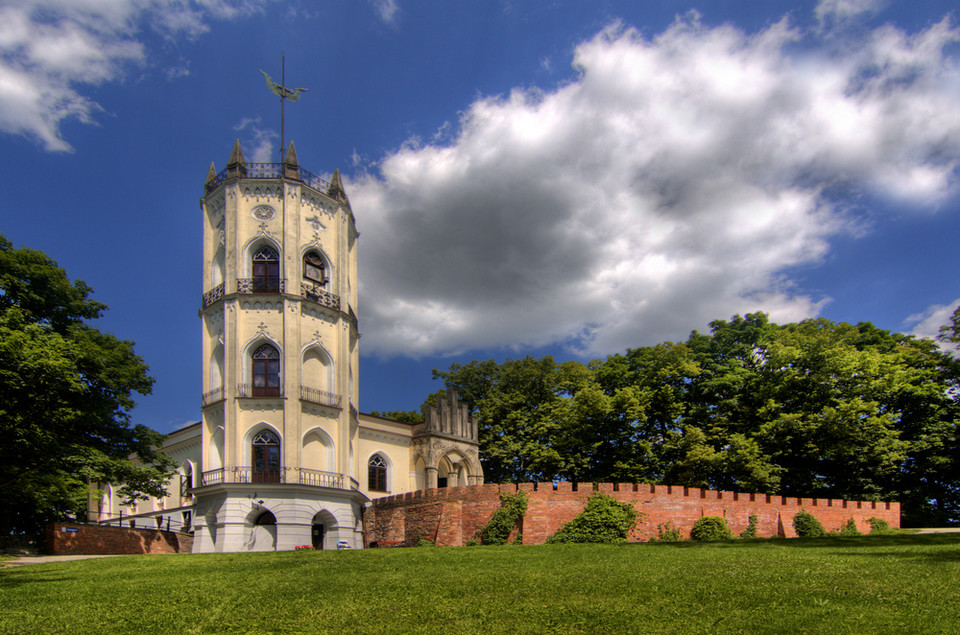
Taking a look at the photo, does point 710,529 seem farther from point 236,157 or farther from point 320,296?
point 236,157

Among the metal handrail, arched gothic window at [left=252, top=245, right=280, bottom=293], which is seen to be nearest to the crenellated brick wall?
the metal handrail

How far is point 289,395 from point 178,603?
66.2 feet

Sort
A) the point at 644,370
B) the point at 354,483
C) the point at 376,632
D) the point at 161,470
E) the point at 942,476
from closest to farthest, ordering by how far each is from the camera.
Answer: the point at 376,632 → the point at 161,470 → the point at 354,483 → the point at 942,476 → the point at 644,370

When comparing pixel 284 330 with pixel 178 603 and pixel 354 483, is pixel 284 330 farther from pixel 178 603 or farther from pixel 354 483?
pixel 178 603

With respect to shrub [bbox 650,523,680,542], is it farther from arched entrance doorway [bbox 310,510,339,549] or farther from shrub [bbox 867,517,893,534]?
arched entrance doorway [bbox 310,510,339,549]

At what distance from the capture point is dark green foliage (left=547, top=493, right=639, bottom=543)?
26.1 m

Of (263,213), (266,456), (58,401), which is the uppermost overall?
(263,213)

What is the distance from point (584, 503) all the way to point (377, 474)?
562 inches

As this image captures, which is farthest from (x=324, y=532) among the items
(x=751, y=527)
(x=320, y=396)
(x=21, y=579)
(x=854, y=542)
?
(x=854, y=542)

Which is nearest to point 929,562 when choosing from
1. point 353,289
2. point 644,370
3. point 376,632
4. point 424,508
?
point 376,632

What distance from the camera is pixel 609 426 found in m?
36.4

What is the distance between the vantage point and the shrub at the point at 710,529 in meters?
27.2

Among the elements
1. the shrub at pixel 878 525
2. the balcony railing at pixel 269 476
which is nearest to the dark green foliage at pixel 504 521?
the balcony railing at pixel 269 476

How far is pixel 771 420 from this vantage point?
34.7 m
